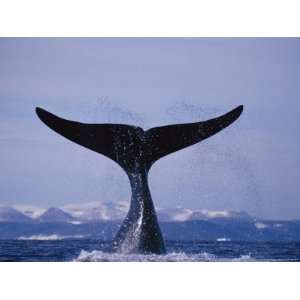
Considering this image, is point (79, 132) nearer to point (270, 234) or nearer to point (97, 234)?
point (97, 234)

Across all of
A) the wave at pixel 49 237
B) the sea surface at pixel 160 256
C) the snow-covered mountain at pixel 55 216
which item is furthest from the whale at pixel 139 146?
the wave at pixel 49 237

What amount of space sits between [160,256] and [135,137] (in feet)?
6.67

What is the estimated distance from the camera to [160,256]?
12.4 metres

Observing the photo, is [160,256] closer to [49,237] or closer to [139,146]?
[139,146]

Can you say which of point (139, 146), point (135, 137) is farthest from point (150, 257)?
point (135, 137)

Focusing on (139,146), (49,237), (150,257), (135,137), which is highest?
(135,137)

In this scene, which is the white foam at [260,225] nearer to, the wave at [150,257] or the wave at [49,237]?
the wave at [150,257]

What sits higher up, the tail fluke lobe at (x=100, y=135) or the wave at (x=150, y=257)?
the tail fluke lobe at (x=100, y=135)

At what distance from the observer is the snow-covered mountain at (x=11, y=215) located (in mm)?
15062

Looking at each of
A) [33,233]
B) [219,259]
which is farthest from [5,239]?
[219,259]

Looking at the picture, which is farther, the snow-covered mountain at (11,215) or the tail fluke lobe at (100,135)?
the snow-covered mountain at (11,215)

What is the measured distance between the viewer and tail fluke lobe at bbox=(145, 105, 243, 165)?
1216 cm

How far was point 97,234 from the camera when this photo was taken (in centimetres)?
1585

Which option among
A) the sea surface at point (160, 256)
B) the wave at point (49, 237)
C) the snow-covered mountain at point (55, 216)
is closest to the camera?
the sea surface at point (160, 256)
